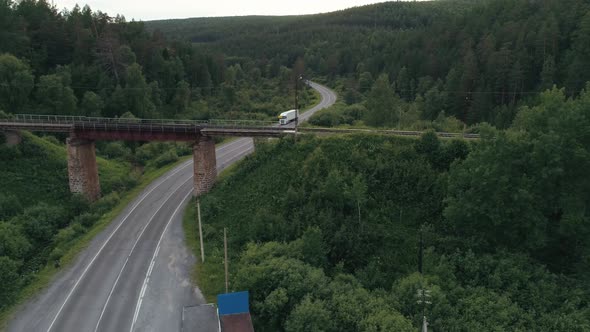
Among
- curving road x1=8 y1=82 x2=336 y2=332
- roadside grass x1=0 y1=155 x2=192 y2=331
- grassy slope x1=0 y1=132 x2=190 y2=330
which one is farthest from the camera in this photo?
grassy slope x1=0 y1=132 x2=190 y2=330

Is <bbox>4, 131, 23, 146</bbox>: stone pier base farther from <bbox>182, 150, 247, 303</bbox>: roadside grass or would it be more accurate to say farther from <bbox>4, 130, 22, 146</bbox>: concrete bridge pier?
<bbox>182, 150, 247, 303</bbox>: roadside grass

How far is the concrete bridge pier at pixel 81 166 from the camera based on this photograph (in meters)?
47.7

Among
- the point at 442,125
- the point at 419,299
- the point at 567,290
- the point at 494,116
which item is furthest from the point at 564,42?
the point at 419,299

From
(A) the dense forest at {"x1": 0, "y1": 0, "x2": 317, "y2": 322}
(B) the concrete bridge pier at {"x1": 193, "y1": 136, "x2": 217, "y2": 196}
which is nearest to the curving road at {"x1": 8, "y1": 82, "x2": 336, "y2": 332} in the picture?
(A) the dense forest at {"x1": 0, "y1": 0, "x2": 317, "y2": 322}

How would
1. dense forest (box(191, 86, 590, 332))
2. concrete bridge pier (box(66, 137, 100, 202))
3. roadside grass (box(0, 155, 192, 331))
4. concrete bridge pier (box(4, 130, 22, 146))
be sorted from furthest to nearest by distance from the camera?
concrete bridge pier (box(4, 130, 22, 146)) < concrete bridge pier (box(66, 137, 100, 202)) < roadside grass (box(0, 155, 192, 331)) < dense forest (box(191, 86, 590, 332))

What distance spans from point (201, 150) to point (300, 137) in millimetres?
10228

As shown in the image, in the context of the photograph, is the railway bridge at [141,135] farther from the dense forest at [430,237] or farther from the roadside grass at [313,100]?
the roadside grass at [313,100]

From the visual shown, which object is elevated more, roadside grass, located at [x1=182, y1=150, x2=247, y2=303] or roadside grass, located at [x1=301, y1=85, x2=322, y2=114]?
roadside grass, located at [x1=301, y1=85, x2=322, y2=114]

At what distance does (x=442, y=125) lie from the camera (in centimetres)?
5269

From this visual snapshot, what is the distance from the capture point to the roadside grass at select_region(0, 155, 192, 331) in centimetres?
3008

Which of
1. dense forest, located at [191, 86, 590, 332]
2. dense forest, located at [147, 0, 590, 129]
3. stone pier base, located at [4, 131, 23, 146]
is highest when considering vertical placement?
dense forest, located at [147, 0, 590, 129]

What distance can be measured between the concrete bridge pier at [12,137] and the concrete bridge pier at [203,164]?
21937 millimetres

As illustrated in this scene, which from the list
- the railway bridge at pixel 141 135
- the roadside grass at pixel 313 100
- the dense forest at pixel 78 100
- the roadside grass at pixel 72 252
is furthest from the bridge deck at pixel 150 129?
the roadside grass at pixel 313 100

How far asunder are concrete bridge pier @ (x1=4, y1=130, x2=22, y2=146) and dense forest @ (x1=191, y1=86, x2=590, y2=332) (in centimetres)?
2672
